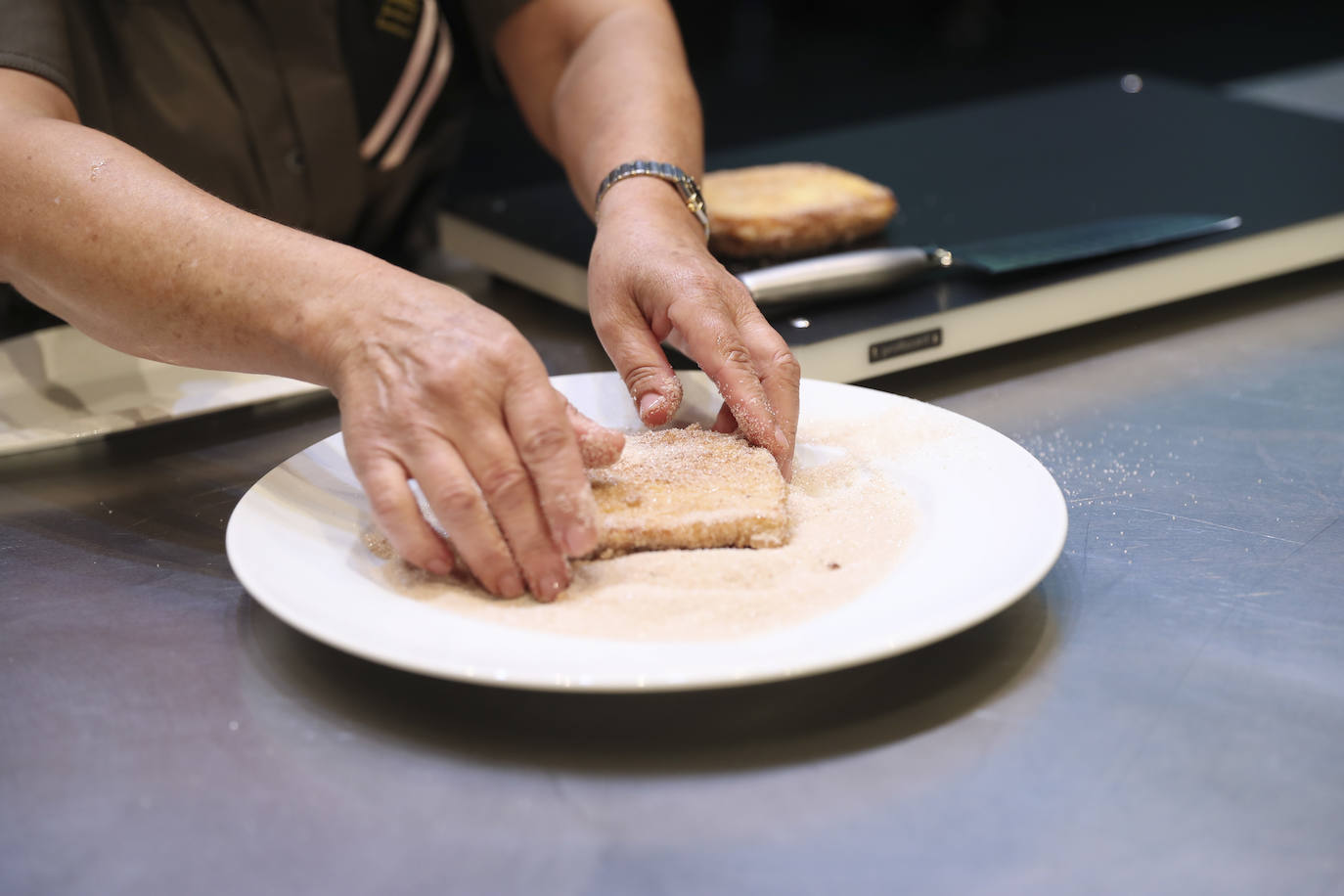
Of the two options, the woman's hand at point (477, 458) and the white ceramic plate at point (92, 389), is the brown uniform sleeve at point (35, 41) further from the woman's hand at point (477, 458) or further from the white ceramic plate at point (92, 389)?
the woman's hand at point (477, 458)

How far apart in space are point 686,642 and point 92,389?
0.70 m

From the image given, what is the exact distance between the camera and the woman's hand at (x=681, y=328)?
93 cm

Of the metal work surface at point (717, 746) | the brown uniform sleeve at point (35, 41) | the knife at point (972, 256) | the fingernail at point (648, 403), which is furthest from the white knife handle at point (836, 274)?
the brown uniform sleeve at point (35, 41)

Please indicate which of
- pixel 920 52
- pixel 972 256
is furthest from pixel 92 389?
pixel 920 52

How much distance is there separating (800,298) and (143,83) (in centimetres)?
68

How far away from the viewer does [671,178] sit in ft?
3.87

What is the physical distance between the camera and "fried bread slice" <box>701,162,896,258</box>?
130cm

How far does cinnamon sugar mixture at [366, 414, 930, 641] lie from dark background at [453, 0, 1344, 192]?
3009 mm

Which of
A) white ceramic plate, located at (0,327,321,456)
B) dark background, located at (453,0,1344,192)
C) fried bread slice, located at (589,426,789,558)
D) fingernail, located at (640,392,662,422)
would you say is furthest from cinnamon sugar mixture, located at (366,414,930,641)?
dark background, located at (453,0,1344,192)

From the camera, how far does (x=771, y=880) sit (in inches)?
22.9

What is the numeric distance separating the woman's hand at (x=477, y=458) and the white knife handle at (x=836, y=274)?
1.40 feet

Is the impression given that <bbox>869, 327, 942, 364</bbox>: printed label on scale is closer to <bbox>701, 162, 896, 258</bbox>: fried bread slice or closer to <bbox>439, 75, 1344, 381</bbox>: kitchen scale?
<bbox>439, 75, 1344, 381</bbox>: kitchen scale

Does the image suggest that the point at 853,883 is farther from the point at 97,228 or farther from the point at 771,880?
the point at 97,228

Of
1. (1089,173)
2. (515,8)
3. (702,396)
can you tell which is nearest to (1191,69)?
(1089,173)
